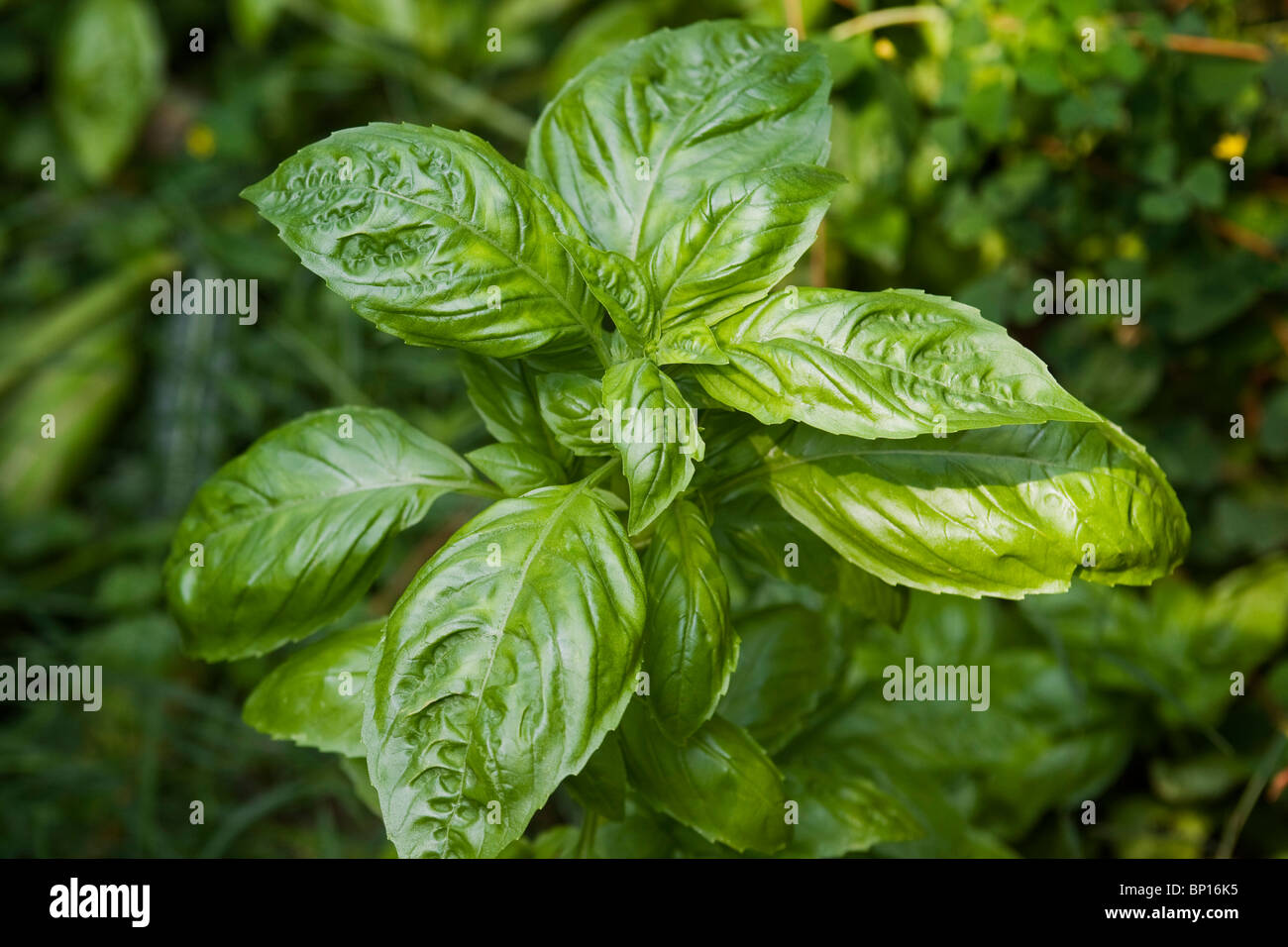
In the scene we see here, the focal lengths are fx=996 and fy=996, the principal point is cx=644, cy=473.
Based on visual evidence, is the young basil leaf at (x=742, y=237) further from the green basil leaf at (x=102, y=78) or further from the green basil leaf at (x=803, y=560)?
the green basil leaf at (x=102, y=78)

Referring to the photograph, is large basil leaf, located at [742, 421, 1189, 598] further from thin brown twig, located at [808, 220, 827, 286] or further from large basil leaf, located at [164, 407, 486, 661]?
thin brown twig, located at [808, 220, 827, 286]

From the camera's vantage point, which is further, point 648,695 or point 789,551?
point 789,551

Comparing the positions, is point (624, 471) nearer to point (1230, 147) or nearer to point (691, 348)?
point (691, 348)

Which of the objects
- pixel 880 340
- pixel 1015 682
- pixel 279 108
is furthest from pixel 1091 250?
pixel 279 108

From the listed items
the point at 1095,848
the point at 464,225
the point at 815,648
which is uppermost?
the point at 464,225

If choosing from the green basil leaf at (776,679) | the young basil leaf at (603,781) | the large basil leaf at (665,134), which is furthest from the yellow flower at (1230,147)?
the young basil leaf at (603,781)

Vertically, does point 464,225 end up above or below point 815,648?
above
